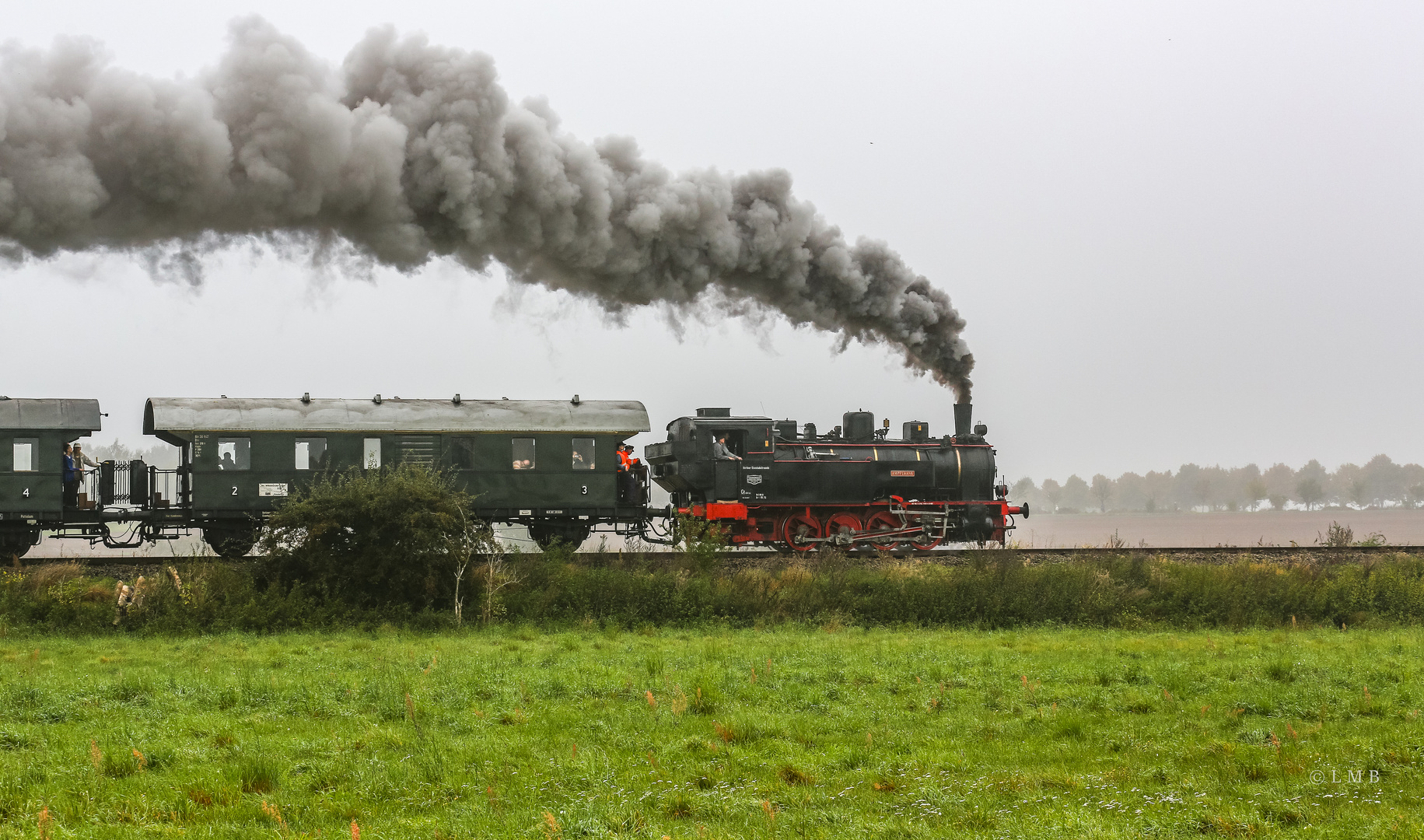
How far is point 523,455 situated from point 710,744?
49.2 ft

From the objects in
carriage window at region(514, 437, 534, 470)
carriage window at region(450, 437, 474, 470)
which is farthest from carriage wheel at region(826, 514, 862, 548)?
carriage window at region(450, 437, 474, 470)

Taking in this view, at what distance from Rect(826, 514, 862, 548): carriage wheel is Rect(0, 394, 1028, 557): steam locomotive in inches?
1.4

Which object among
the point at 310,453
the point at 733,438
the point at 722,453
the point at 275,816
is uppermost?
the point at 733,438

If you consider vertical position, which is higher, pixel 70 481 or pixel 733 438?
pixel 733 438

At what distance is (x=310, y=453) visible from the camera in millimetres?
22000

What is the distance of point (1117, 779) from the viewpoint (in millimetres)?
7562

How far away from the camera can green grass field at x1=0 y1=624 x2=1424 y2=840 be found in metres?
6.68

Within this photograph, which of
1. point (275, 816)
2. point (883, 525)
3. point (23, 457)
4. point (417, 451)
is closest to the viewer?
point (275, 816)

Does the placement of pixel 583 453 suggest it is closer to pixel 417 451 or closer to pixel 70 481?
pixel 417 451

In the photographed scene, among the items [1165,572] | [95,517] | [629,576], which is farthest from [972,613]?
[95,517]

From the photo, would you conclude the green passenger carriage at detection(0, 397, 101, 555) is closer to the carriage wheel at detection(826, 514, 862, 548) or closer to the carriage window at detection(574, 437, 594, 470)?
the carriage window at detection(574, 437, 594, 470)

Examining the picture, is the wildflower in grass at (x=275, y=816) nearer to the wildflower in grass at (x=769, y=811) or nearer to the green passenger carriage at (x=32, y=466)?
the wildflower in grass at (x=769, y=811)

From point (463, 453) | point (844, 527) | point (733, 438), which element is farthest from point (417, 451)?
point (844, 527)

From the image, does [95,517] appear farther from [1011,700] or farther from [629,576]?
[1011,700]
